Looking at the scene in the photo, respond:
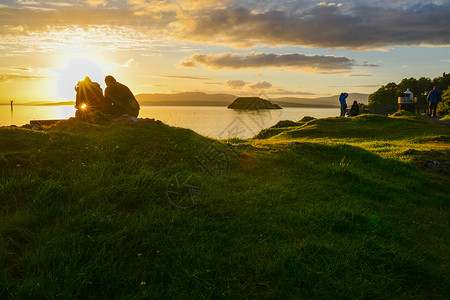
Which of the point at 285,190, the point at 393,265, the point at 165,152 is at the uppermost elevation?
the point at 165,152

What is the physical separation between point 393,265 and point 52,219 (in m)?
6.21

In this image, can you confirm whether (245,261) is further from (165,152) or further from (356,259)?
(165,152)

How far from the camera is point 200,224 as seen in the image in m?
5.30

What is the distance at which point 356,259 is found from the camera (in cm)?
461


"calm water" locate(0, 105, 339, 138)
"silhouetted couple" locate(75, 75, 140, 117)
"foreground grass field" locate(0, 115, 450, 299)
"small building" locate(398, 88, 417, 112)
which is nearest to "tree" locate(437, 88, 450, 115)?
"small building" locate(398, 88, 417, 112)

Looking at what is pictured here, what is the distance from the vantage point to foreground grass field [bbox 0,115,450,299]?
392cm

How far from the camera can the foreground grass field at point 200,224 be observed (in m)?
3.92

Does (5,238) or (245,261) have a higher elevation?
(5,238)

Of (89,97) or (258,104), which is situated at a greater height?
(89,97)

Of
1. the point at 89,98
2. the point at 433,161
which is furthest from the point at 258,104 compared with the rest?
the point at 89,98

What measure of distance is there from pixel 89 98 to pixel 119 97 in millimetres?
Result: 1500

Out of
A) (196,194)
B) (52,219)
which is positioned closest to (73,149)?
(52,219)

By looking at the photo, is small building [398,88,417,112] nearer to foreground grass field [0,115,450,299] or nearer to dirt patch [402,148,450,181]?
dirt patch [402,148,450,181]

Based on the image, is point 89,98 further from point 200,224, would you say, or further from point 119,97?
point 200,224
